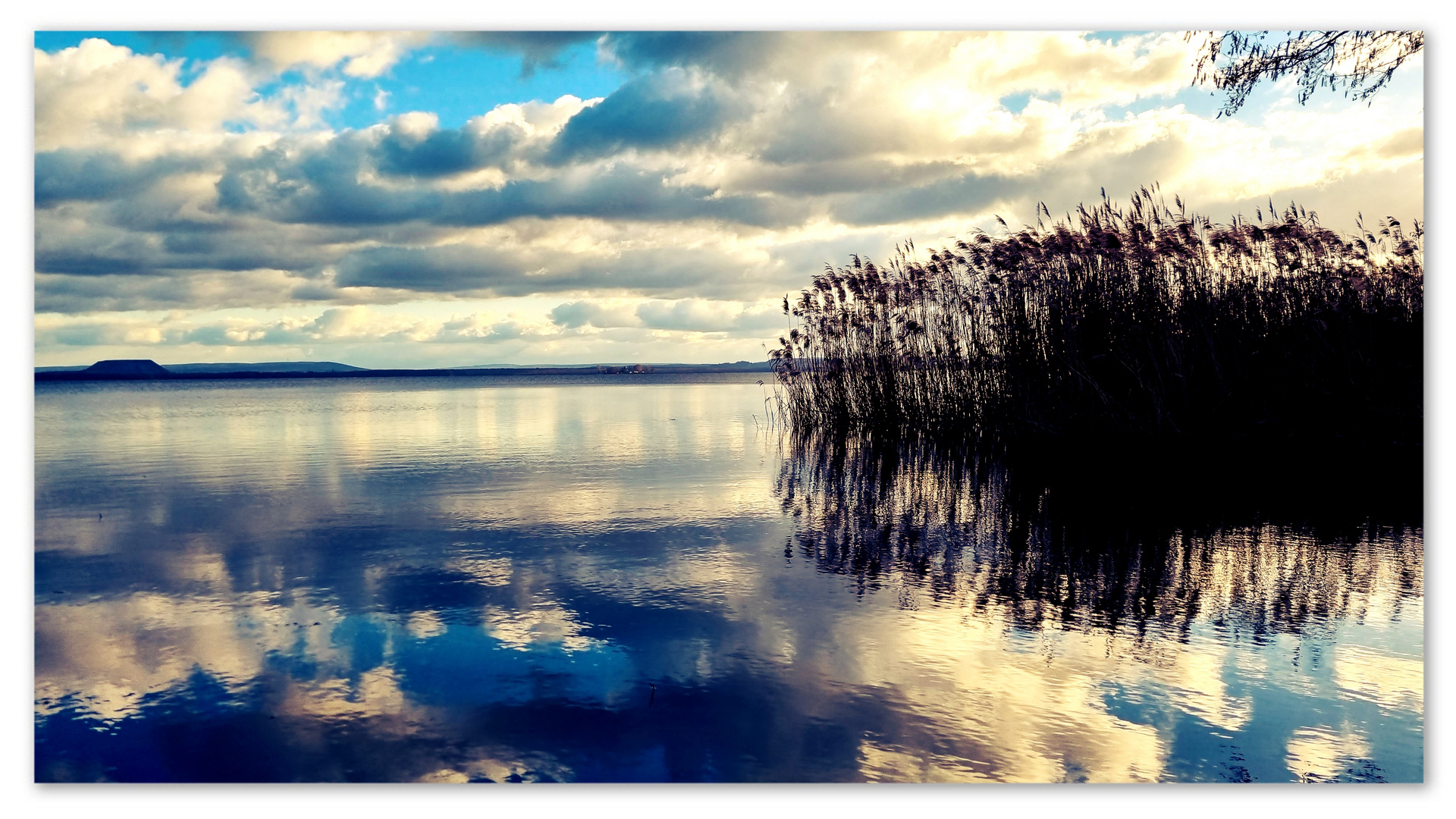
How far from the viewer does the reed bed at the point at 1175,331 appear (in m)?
6.11

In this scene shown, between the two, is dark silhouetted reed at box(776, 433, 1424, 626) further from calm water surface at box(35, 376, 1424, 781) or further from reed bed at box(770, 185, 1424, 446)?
reed bed at box(770, 185, 1424, 446)

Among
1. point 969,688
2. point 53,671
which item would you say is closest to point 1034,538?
point 969,688

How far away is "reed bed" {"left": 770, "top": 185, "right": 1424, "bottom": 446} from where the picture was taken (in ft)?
20.1

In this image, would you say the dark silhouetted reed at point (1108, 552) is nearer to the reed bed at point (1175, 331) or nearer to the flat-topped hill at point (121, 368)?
→ the reed bed at point (1175, 331)

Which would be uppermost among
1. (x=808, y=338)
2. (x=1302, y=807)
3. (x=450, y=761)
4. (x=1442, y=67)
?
(x=1442, y=67)

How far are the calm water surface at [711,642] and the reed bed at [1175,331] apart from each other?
2041 mm

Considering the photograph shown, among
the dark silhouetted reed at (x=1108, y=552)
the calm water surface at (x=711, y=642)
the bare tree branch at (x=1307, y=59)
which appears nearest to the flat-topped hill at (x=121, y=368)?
the calm water surface at (x=711, y=642)

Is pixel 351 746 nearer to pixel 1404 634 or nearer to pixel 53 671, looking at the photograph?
pixel 53 671

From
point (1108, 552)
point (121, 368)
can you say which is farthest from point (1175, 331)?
point (121, 368)

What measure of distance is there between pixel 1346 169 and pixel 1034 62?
1583 millimetres

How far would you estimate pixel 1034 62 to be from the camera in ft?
14.0

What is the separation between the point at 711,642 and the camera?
2887mm

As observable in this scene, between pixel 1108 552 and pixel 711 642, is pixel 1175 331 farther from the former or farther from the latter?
pixel 711 642

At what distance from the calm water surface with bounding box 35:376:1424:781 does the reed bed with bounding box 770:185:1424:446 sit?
→ 6.70 ft
